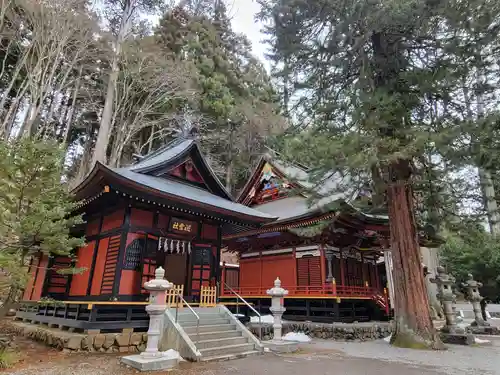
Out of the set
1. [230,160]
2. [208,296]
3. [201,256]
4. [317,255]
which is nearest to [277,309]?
[208,296]

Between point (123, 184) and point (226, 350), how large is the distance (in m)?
4.74

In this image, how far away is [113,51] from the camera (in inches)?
824

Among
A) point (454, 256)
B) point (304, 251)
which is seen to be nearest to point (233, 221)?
point (304, 251)

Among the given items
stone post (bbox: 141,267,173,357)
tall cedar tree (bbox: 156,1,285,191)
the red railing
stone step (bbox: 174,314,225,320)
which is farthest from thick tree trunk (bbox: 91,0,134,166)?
stone post (bbox: 141,267,173,357)

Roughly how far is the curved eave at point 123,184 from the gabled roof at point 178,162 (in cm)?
178

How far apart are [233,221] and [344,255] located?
641 centimetres

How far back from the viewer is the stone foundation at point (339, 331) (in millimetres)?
10914

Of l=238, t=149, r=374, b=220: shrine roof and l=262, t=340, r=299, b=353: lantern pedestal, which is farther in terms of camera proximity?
l=238, t=149, r=374, b=220: shrine roof

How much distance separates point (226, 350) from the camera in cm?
723

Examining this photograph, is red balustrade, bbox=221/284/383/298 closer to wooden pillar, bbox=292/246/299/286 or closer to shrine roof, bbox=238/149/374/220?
wooden pillar, bbox=292/246/299/286

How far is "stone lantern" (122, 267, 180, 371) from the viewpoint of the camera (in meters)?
5.74

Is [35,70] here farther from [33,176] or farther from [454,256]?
[454,256]

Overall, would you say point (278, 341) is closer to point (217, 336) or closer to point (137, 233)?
point (217, 336)

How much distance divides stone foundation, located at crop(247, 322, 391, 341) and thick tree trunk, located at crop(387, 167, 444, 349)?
1.85 m
